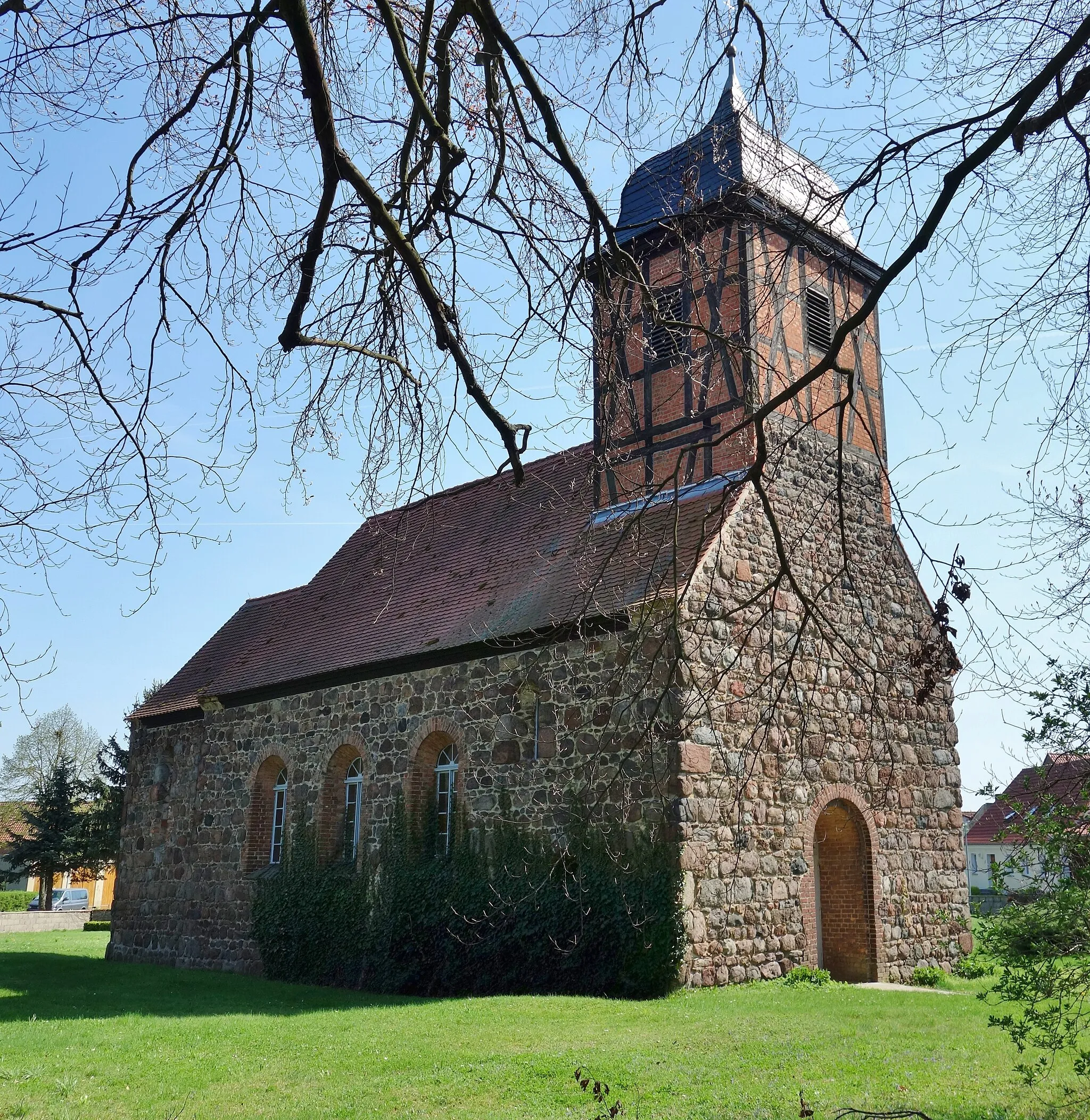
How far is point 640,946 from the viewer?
10859mm

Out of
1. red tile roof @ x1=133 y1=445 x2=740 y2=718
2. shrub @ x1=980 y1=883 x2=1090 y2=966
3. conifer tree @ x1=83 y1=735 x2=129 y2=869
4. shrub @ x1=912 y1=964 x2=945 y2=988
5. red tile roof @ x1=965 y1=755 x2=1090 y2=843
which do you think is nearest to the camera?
shrub @ x1=980 y1=883 x2=1090 y2=966

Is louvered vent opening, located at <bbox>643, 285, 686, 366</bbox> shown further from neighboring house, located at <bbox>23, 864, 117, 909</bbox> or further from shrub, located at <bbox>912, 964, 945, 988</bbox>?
neighboring house, located at <bbox>23, 864, 117, 909</bbox>

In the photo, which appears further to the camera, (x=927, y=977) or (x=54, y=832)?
(x=54, y=832)

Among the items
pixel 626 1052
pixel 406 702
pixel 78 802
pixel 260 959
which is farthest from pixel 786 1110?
pixel 78 802

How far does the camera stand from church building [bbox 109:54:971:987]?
11.3m

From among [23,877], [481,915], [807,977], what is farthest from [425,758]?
[23,877]

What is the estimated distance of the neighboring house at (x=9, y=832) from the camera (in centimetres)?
3669

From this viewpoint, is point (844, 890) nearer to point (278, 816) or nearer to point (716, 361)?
point (278, 816)

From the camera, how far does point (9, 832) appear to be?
128ft

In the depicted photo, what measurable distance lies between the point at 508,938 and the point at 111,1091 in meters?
5.17

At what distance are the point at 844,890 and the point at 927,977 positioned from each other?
4.50ft

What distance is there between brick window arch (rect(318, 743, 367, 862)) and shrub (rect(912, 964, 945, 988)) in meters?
7.51

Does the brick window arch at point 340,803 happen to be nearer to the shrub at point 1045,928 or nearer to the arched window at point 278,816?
the arched window at point 278,816

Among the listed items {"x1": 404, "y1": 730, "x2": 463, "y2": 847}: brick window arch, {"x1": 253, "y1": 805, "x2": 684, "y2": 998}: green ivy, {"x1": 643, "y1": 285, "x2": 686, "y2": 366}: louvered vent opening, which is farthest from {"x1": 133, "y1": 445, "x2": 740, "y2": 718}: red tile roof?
{"x1": 643, "y1": 285, "x2": 686, "y2": 366}: louvered vent opening
